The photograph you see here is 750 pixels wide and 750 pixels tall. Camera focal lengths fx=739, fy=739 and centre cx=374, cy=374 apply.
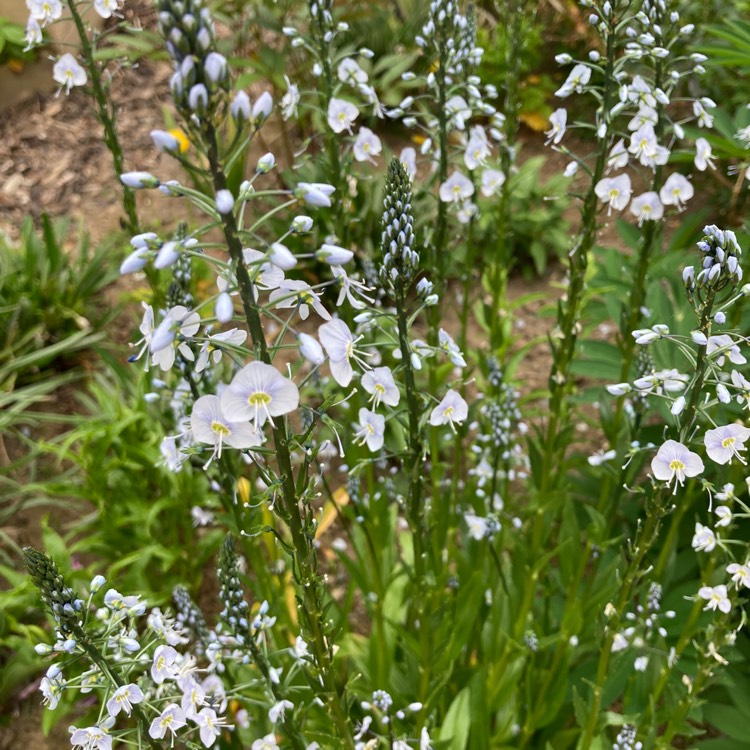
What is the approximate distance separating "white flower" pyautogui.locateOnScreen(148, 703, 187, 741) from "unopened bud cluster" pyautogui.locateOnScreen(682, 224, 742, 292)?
171 cm

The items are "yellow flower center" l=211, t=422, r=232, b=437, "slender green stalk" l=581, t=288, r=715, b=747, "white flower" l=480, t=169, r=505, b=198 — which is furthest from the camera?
"white flower" l=480, t=169, r=505, b=198

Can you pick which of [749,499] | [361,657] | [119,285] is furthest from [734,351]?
[119,285]

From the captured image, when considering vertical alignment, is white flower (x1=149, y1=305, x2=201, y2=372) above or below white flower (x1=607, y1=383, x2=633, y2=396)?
above

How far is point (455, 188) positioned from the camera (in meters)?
3.29

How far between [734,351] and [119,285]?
576 centimetres

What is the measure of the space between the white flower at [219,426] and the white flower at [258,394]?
5cm

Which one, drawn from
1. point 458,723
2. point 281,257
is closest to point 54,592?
point 281,257

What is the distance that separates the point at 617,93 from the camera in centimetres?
269

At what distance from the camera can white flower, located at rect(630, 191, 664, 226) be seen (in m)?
2.89

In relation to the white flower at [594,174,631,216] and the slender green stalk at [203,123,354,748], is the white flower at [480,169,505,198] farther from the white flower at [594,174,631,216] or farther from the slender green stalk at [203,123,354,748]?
the slender green stalk at [203,123,354,748]

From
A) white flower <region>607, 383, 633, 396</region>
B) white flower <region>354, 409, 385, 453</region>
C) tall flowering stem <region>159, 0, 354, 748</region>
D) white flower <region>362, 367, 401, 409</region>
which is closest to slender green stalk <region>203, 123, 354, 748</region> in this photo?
tall flowering stem <region>159, 0, 354, 748</region>

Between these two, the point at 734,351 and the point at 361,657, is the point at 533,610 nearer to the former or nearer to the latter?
the point at 361,657

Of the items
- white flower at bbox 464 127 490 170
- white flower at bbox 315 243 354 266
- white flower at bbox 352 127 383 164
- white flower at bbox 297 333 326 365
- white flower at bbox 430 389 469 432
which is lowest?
white flower at bbox 430 389 469 432

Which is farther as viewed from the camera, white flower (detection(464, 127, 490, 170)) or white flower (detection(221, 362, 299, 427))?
white flower (detection(464, 127, 490, 170))
